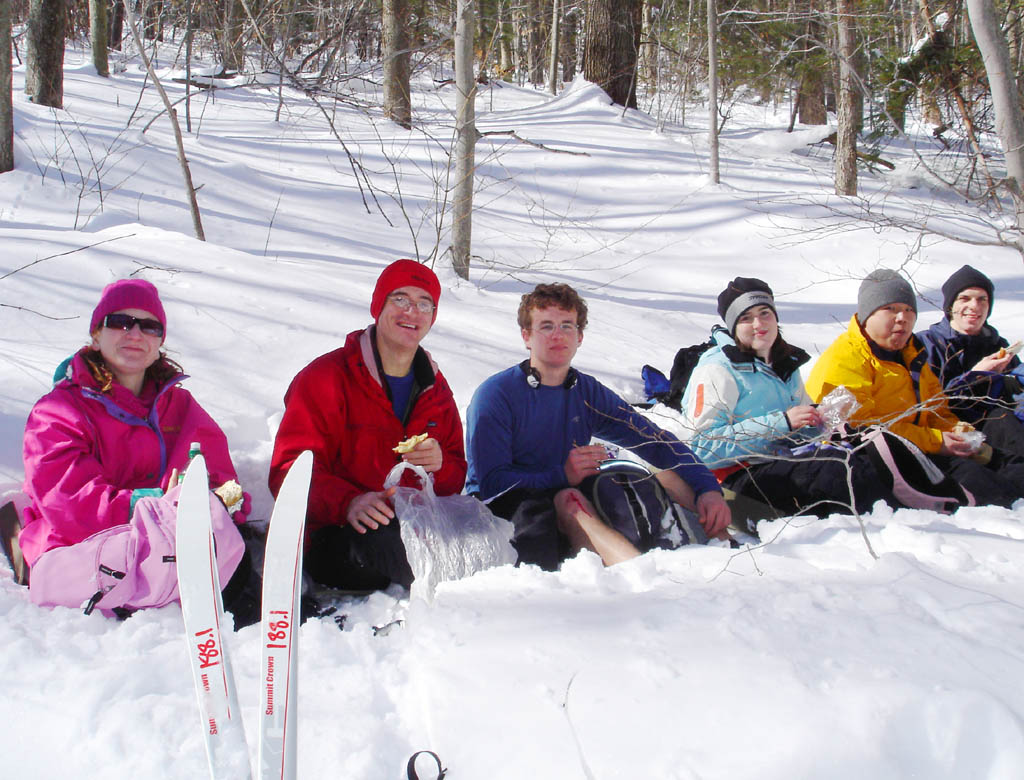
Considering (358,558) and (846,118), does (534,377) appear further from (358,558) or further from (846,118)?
(846,118)

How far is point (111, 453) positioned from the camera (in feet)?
8.95

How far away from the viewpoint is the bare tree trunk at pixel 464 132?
240 inches

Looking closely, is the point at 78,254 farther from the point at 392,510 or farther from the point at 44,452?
the point at 392,510

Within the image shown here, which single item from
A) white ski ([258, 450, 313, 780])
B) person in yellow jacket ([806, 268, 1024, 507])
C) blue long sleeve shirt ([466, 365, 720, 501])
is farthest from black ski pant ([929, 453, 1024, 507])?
white ski ([258, 450, 313, 780])

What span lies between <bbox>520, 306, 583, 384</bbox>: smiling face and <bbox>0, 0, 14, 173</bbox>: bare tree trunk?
20.9 ft

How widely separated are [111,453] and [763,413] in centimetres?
266

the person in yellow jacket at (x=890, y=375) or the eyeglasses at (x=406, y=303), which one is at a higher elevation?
the eyeglasses at (x=406, y=303)

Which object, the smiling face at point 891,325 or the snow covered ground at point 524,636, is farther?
the smiling face at point 891,325

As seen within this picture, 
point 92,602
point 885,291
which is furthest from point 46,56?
point 885,291

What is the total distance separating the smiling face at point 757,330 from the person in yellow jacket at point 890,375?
16.6 inches

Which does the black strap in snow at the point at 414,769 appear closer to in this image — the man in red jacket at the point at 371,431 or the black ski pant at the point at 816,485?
the man in red jacket at the point at 371,431

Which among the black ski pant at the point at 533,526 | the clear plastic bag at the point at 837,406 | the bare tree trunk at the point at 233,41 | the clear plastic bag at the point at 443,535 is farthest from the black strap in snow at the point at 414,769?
the bare tree trunk at the point at 233,41

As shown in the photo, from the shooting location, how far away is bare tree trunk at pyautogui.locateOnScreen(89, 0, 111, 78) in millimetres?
12984

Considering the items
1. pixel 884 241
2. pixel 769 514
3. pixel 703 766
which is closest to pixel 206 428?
pixel 703 766
